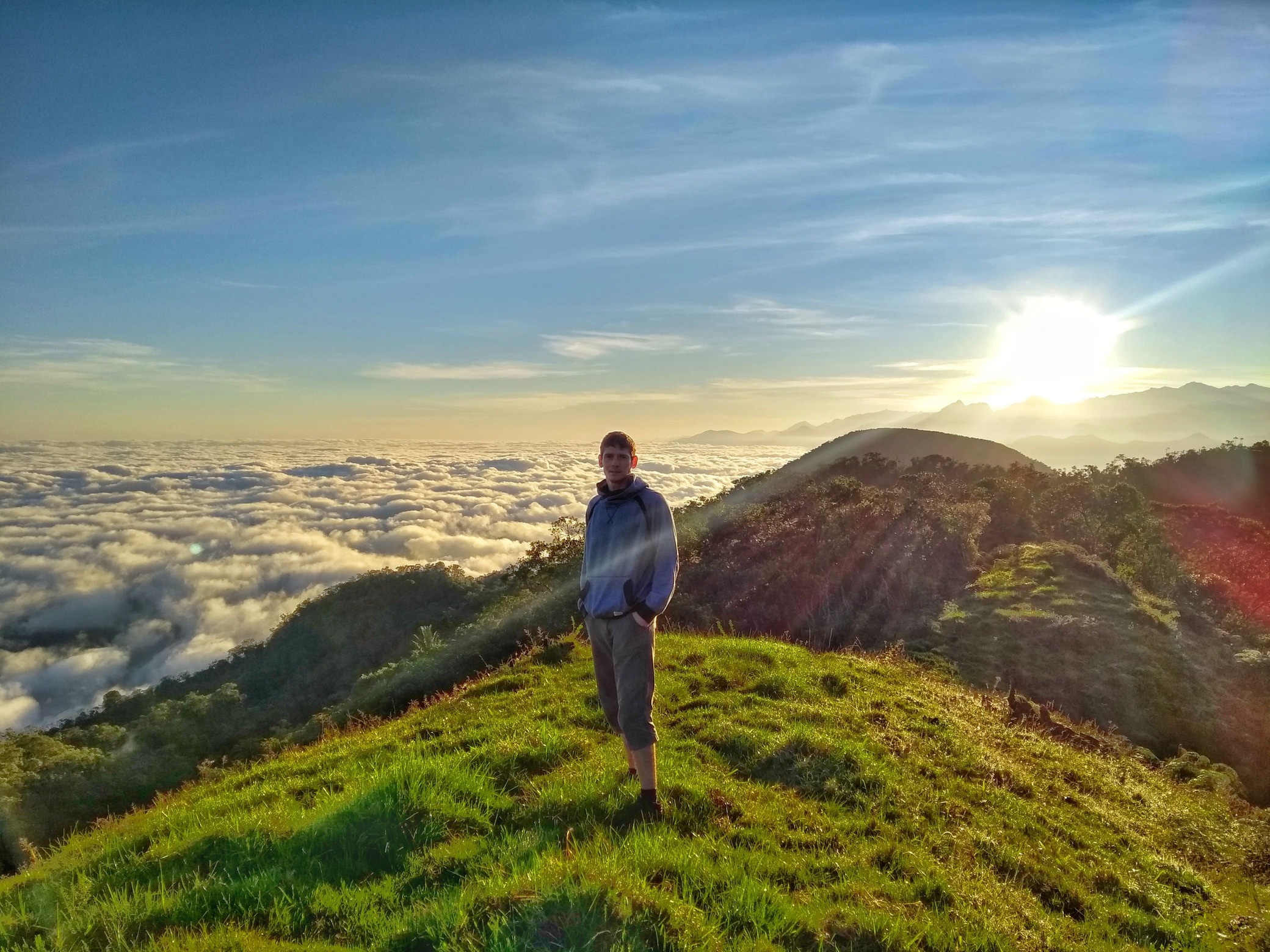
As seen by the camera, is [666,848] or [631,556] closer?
[666,848]

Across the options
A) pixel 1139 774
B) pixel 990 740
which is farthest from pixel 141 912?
pixel 1139 774

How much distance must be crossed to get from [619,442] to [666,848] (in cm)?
354

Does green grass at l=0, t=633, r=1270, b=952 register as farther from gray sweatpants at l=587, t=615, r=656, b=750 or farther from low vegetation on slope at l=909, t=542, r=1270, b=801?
low vegetation on slope at l=909, t=542, r=1270, b=801

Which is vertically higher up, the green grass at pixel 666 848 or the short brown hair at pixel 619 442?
the short brown hair at pixel 619 442

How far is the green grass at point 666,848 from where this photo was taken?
4.76 meters

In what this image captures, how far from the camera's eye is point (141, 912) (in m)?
4.88

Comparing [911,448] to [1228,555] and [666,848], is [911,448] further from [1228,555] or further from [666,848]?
[666,848]

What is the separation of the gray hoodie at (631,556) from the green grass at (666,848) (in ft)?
6.33

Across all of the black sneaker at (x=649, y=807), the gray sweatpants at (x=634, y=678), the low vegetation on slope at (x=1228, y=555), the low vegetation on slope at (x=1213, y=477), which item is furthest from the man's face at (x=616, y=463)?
the low vegetation on slope at (x=1213, y=477)

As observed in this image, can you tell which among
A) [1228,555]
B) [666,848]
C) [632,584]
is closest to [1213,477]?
[1228,555]

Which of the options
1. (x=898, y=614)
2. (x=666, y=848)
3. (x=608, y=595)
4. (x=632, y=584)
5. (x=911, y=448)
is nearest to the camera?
(x=666, y=848)

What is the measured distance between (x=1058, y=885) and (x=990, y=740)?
4.77 metres

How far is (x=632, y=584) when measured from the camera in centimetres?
633

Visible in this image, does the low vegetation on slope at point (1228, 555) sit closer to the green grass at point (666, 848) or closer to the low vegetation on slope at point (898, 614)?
the low vegetation on slope at point (898, 614)
